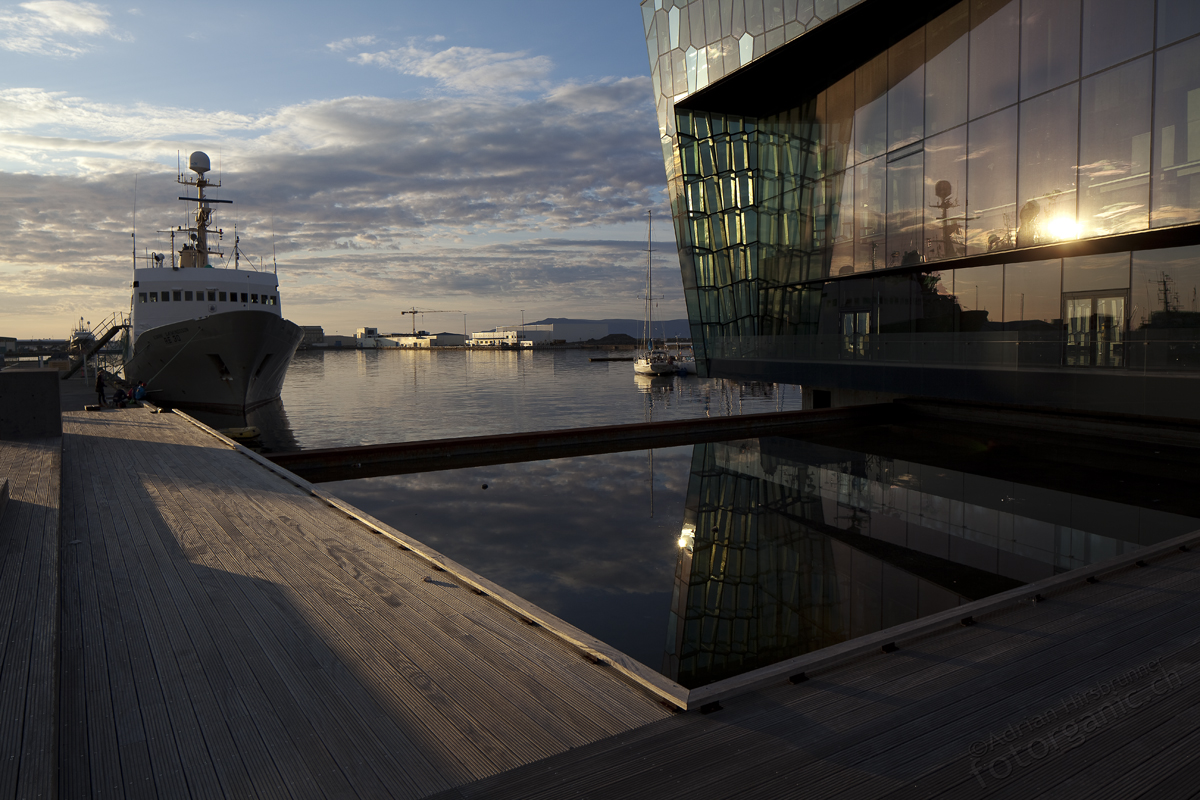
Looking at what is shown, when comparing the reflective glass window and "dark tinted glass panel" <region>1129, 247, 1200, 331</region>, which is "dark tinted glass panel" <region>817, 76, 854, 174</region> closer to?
the reflective glass window

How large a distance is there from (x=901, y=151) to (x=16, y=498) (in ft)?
75.8

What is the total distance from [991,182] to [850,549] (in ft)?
45.1

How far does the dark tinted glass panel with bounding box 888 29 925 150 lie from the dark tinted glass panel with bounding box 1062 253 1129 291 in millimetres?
5992

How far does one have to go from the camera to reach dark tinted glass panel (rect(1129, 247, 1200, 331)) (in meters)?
16.1

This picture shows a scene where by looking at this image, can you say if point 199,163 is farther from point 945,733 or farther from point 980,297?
point 945,733

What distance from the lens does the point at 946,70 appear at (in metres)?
20.2

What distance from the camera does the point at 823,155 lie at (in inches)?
993

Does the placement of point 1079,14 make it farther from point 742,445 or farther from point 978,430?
point 742,445

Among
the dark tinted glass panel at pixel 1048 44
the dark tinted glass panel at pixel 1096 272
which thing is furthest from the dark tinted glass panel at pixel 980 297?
the dark tinted glass panel at pixel 1048 44

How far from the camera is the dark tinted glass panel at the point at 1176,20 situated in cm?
1447

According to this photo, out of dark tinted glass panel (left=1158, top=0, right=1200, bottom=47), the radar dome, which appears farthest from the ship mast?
dark tinted glass panel (left=1158, top=0, right=1200, bottom=47)

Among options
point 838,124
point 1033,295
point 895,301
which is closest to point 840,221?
point 838,124

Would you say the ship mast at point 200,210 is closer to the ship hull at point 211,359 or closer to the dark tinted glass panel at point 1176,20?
the ship hull at point 211,359

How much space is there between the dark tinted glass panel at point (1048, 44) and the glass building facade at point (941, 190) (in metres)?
0.05
